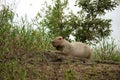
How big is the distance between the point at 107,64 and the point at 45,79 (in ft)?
6.65

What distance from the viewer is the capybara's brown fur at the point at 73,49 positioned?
33.5 feet

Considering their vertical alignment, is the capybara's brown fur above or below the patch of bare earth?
above

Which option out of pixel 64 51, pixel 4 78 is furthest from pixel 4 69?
pixel 64 51

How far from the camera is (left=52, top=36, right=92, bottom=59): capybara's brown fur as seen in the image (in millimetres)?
10203

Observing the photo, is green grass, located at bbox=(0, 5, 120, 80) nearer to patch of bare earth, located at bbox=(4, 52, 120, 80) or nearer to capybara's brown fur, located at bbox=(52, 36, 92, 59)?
patch of bare earth, located at bbox=(4, 52, 120, 80)

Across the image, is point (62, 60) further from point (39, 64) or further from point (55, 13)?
point (55, 13)

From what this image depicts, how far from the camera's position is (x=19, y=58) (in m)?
6.27

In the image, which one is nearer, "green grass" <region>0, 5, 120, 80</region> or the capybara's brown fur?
"green grass" <region>0, 5, 120, 80</region>

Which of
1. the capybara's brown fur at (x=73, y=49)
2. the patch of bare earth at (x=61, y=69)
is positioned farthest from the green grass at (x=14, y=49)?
the capybara's brown fur at (x=73, y=49)

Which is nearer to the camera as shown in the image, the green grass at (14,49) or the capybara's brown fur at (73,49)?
A: the green grass at (14,49)

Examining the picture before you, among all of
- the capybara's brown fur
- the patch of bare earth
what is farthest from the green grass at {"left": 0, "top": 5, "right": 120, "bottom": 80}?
the capybara's brown fur

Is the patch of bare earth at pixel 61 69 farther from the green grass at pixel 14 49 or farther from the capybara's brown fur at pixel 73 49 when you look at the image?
the capybara's brown fur at pixel 73 49

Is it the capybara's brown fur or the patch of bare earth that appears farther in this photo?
Answer: the capybara's brown fur

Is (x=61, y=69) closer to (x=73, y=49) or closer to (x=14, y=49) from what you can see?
(x=14, y=49)
